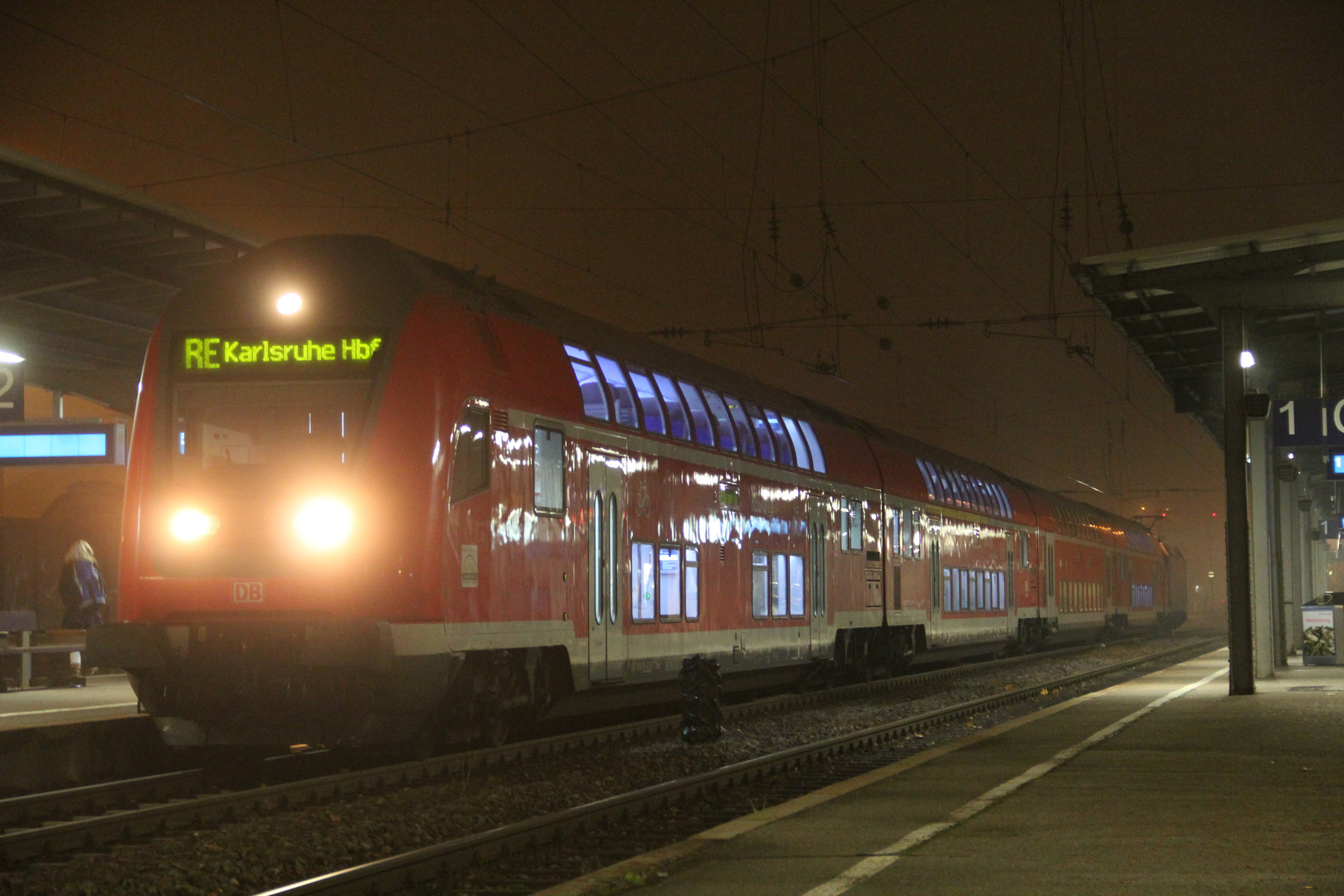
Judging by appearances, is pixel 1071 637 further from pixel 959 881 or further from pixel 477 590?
pixel 959 881

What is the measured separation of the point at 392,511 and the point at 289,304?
1953 mm

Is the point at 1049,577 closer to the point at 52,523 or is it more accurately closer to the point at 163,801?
the point at 52,523

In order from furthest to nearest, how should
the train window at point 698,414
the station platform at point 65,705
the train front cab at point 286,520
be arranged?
the train window at point 698,414 → the station platform at point 65,705 → the train front cab at point 286,520

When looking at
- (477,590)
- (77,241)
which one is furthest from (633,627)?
(77,241)

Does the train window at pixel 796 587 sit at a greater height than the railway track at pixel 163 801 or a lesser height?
greater

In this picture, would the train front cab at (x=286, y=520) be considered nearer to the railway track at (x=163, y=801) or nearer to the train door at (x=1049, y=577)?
the railway track at (x=163, y=801)

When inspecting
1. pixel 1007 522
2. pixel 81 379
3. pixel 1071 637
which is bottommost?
pixel 1071 637

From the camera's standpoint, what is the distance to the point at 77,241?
1579cm

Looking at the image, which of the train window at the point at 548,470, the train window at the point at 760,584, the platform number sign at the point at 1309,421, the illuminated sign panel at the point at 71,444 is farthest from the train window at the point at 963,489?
the train window at the point at 548,470

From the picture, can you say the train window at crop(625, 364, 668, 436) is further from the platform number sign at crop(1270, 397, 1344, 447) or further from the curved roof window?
the curved roof window

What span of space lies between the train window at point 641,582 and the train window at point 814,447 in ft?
19.1

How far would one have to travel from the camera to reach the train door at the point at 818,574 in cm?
1997

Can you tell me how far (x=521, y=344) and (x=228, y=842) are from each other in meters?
5.40

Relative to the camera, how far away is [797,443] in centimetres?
1989
